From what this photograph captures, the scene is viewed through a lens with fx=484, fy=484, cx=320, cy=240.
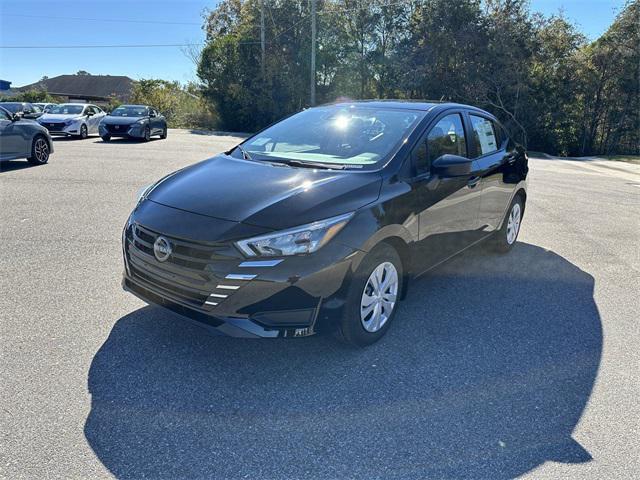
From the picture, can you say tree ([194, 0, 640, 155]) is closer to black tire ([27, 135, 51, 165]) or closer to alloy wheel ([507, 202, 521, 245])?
black tire ([27, 135, 51, 165])

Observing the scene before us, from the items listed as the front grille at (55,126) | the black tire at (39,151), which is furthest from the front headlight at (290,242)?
the front grille at (55,126)

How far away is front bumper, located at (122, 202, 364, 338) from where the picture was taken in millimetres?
2828

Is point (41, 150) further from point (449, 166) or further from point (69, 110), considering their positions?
point (449, 166)

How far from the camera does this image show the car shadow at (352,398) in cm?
239

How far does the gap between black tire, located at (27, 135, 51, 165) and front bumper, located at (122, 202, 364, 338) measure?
967 cm

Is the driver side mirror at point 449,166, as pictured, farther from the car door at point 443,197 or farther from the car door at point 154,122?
the car door at point 154,122

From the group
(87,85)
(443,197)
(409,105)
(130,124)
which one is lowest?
(443,197)

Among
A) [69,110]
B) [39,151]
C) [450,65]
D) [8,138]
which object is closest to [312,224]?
[8,138]

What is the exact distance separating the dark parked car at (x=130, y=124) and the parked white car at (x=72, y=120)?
1.16 metres

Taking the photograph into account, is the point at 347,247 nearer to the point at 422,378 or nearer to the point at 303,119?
the point at 422,378

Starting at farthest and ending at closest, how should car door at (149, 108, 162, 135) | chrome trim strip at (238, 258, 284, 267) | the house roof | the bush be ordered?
the house roof, the bush, car door at (149, 108, 162, 135), chrome trim strip at (238, 258, 284, 267)

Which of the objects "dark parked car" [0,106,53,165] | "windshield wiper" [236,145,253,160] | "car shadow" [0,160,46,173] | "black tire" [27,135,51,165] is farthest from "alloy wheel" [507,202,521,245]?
"black tire" [27,135,51,165]

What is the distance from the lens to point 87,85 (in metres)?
65.9

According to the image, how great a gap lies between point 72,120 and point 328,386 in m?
18.9
